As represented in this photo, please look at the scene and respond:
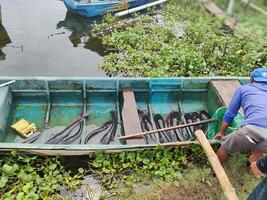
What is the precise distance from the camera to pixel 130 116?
614cm

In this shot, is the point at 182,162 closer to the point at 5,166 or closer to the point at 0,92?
the point at 5,166

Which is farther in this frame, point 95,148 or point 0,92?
point 0,92

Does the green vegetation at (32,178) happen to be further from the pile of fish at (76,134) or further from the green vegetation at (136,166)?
the pile of fish at (76,134)

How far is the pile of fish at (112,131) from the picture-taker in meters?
6.05

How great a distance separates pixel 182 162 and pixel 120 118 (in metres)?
1.60

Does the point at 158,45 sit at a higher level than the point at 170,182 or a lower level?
higher

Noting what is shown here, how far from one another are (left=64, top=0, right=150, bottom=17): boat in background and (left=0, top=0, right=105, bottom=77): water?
1.48 feet

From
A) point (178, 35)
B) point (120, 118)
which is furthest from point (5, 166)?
point (178, 35)

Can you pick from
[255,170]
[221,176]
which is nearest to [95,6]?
[255,170]

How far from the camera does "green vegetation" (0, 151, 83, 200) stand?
16.3ft

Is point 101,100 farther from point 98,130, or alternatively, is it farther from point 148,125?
point 148,125

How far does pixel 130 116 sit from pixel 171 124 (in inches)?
38.9

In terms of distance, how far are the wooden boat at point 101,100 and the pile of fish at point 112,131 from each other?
43 mm

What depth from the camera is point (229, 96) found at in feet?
20.7
